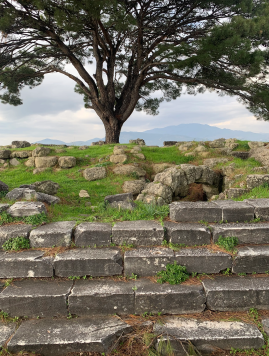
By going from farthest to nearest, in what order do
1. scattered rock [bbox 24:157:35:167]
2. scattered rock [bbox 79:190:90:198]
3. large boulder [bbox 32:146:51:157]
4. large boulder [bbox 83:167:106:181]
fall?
large boulder [bbox 32:146:51:157] → scattered rock [bbox 24:157:35:167] → large boulder [bbox 83:167:106:181] → scattered rock [bbox 79:190:90:198]

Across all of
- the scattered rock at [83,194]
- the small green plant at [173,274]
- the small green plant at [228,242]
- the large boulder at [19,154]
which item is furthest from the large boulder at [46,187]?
the small green plant at [228,242]

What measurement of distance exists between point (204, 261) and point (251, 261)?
646 millimetres

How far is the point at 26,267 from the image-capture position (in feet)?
11.4

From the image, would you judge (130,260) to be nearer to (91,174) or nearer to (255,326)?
(255,326)

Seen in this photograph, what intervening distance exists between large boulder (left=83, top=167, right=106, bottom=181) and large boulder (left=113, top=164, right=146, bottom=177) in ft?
1.54

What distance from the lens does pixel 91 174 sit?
900 cm

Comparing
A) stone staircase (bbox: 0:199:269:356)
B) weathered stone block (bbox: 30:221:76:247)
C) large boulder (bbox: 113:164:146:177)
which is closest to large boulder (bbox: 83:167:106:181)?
large boulder (bbox: 113:164:146:177)

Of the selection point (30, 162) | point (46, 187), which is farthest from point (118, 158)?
point (46, 187)

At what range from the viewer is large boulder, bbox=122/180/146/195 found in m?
8.17

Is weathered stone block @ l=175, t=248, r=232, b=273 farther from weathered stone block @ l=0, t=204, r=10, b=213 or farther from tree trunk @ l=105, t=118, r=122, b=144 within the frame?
tree trunk @ l=105, t=118, r=122, b=144

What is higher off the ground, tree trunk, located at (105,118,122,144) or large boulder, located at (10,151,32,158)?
tree trunk, located at (105,118,122,144)

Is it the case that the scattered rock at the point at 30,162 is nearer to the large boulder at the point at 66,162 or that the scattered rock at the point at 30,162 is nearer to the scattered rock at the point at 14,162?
the scattered rock at the point at 14,162

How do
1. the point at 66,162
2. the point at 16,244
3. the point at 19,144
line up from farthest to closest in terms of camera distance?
the point at 19,144
the point at 66,162
the point at 16,244

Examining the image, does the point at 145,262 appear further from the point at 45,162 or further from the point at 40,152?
the point at 40,152
